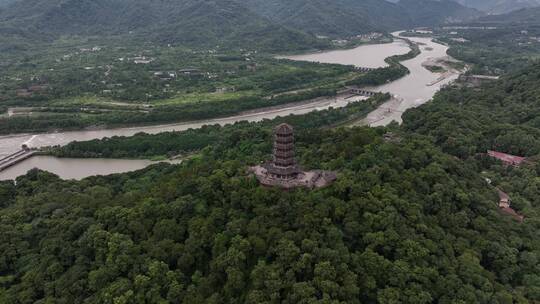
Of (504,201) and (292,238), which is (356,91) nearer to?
(504,201)

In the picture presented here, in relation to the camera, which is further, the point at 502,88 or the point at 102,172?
the point at 502,88

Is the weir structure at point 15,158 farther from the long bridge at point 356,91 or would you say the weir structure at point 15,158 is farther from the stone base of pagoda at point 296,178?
the long bridge at point 356,91

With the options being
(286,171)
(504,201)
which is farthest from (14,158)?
(504,201)

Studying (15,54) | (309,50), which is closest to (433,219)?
(309,50)

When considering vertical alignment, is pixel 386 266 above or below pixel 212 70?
below

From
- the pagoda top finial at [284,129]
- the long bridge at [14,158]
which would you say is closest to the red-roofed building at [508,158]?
the pagoda top finial at [284,129]

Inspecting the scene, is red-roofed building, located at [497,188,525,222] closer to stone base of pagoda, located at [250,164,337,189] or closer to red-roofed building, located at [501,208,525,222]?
red-roofed building, located at [501,208,525,222]

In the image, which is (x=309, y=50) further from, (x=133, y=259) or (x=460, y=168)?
(x=133, y=259)
